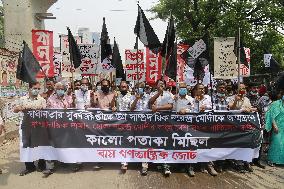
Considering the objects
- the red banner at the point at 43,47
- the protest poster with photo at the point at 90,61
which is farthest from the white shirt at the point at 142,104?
the red banner at the point at 43,47

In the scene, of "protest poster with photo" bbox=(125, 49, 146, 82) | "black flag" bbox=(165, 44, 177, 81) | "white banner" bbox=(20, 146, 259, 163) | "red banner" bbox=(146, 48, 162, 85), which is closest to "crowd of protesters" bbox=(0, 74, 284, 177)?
"white banner" bbox=(20, 146, 259, 163)

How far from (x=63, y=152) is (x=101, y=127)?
2.84 feet

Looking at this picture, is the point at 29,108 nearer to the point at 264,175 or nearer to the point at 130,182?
the point at 130,182

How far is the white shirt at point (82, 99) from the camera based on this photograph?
826 centimetres

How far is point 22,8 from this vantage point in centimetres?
2272

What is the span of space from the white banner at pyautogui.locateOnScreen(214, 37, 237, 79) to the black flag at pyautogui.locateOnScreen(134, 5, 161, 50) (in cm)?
296

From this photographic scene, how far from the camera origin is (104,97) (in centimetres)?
807

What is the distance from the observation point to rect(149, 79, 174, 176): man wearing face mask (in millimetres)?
7353

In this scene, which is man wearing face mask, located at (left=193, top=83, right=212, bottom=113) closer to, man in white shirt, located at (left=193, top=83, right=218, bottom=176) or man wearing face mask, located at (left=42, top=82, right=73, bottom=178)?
man in white shirt, located at (left=193, top=83, right=218, bottom=176)

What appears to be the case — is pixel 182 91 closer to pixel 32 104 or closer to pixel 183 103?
pixel 183 103

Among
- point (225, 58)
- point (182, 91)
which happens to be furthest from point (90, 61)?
point (182, 91)

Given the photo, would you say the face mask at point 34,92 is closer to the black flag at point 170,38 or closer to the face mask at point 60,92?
the face mask at point 60,92

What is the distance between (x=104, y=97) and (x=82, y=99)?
0.62m

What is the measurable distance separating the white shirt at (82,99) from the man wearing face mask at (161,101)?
1453 millimetres
